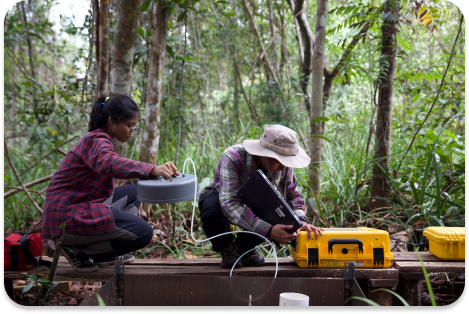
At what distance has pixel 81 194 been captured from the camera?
228 centimetres

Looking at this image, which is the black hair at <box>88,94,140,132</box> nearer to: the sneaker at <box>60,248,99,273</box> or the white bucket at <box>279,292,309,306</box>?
the sneaker at <box>60,248,99,273</box>

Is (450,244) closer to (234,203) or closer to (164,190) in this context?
(234,203)

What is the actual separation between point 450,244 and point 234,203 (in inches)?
53.8

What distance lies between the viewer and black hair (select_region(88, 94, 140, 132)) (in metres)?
2.29

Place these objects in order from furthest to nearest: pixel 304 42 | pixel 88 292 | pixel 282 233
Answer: pixel 304 42, pixel 88 292, pixel 282 233

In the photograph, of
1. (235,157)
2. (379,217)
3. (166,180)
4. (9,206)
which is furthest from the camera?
(9,206)

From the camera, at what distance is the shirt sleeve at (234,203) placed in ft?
7.26

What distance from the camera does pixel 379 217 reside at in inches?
137

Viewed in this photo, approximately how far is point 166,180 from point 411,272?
155 cm

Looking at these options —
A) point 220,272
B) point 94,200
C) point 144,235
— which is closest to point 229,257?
point 220,272

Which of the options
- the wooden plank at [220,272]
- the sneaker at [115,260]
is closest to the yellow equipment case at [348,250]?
the wooden plank at [220,272]

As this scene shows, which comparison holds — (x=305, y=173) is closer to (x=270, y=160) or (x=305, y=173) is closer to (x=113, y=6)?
(x=270, y=160)

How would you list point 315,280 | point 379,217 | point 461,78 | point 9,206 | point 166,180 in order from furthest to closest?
point 461,78
point 9,206
point 379,217
point 166,180
point 315,280
